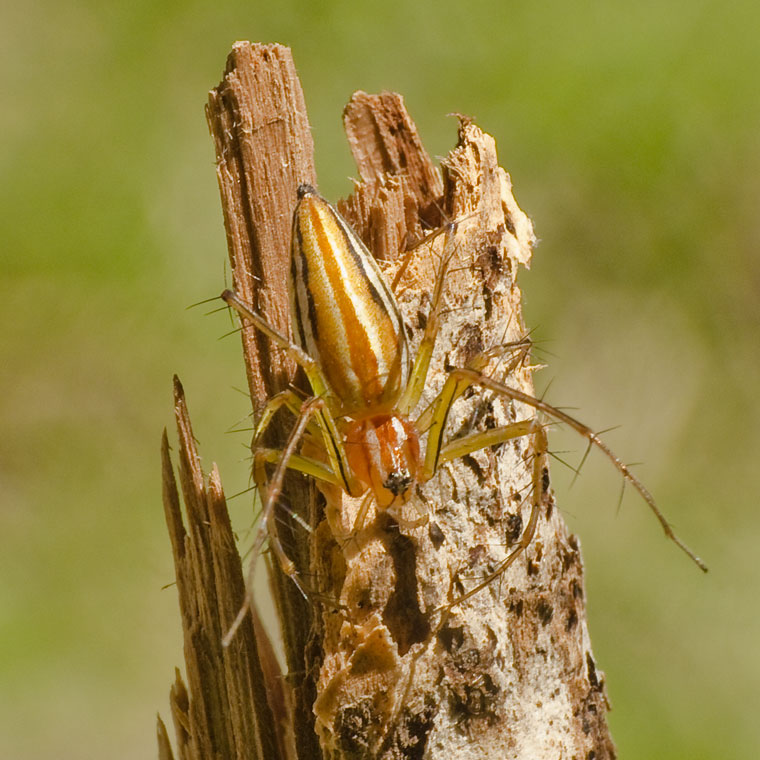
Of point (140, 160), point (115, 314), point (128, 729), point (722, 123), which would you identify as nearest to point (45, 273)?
point (115, 314)

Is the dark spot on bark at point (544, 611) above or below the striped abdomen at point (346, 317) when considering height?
below

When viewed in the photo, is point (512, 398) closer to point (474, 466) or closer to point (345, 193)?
point (474, 466)

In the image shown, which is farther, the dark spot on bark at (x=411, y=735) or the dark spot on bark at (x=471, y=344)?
the dark spot on bark at (x=471, y=344)

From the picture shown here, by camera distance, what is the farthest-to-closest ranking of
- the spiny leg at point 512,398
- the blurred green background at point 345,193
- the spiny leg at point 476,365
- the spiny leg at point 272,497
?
the blurred green background at point 345,193
the spiny leg at point 476,365
the spiny leg at point 512,398
the spiny leg at point 272,497

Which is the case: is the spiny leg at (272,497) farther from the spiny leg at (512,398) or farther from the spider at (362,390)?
the spiny leg at (512,398)

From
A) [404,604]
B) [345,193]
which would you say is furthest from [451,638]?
[345,193]

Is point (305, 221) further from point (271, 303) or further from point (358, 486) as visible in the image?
point (358, 486)

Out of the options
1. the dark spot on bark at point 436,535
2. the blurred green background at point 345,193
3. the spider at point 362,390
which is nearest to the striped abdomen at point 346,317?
the spider at point 362,390

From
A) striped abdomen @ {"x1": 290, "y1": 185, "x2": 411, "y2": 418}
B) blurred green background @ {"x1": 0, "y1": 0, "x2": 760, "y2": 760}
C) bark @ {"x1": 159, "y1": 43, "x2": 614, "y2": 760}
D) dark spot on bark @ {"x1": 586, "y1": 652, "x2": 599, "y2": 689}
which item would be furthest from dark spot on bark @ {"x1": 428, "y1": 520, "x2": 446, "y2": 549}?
blurred green background @ {"x1": 0, "y1": 0, "x2": 760, "y2": 760}
